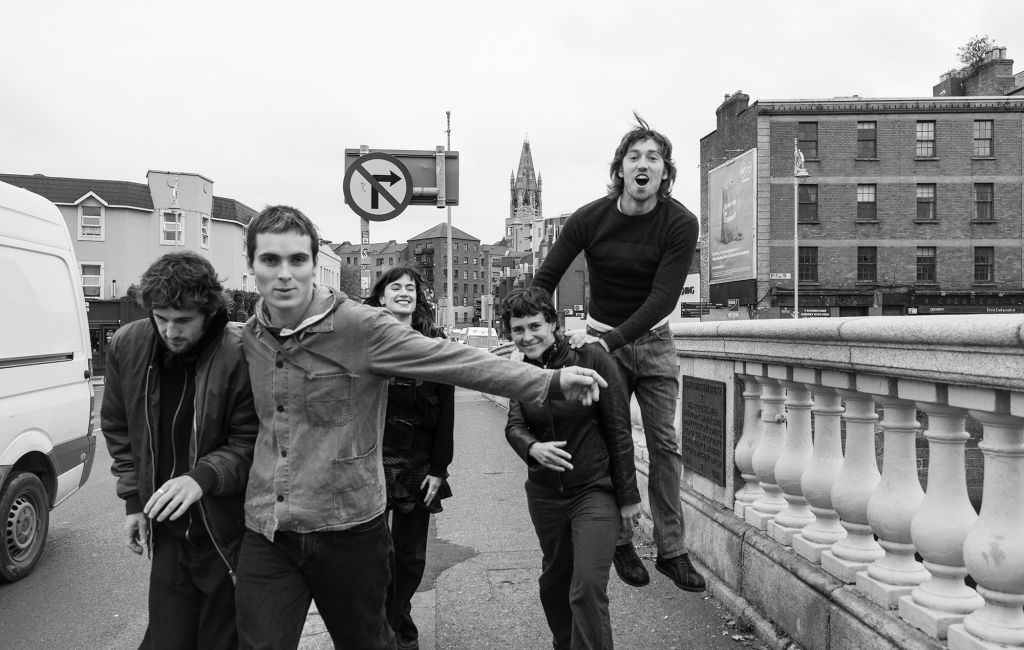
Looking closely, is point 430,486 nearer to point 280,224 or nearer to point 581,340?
point 581,340

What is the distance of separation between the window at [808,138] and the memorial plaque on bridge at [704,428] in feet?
127

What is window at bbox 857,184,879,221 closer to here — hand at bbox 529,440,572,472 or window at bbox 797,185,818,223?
window at bbox 797,185,818,223

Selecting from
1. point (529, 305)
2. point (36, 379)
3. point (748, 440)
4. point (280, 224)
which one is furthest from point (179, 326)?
point (36, 379)

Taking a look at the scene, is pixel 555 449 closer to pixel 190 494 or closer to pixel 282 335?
pixel 282 335

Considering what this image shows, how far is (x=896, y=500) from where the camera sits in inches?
120

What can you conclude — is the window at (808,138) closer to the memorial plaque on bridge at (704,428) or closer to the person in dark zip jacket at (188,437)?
the memorial plaque on bridge at (704,428)

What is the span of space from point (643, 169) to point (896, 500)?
1.81m

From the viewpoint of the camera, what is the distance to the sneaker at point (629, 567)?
3348 mm

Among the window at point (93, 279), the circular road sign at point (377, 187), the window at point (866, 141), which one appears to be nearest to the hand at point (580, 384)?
the circular road sign at point (377, 187)

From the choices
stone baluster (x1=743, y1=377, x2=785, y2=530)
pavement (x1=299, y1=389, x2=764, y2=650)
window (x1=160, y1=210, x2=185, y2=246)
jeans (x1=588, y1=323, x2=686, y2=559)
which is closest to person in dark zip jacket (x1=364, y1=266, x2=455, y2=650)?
pavement (x1=299, y1=389, x2=764, y2=650)

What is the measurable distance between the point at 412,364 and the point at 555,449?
Answer: 2.62 feet

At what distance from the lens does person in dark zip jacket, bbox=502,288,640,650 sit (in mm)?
3254

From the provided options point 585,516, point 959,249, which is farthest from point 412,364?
point 959,249

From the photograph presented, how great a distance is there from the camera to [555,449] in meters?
3.06
